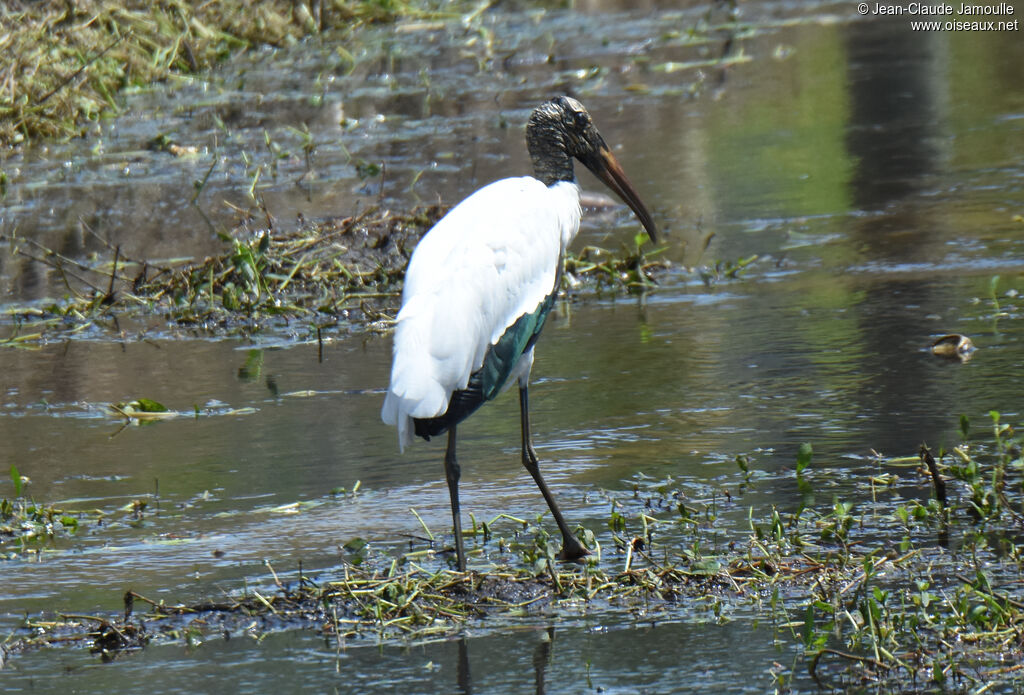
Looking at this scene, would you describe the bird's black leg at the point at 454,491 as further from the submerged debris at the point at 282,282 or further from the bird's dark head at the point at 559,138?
the submerged debris at the point at 282,282

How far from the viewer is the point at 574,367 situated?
694 centimetres

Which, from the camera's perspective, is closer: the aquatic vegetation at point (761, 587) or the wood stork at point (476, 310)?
the aquatic vegetation at point (761, 587)

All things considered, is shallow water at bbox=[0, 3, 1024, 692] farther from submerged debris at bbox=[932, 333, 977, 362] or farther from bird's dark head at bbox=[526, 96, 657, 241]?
bird's dark head at bbox=[526, 96, 657, 241]

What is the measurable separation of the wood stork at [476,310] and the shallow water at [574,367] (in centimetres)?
50

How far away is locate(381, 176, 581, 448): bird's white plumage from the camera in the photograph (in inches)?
180

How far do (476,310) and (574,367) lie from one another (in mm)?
2154

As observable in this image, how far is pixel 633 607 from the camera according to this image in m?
4.34

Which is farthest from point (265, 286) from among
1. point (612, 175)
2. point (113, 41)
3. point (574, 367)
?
point (113, 41)

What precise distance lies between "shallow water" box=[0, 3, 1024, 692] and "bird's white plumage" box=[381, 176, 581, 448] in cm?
61

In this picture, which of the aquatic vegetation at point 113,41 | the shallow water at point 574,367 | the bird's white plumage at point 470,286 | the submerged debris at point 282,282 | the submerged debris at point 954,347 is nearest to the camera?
the shallow water at point 574,367

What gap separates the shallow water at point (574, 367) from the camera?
4238 millimetres

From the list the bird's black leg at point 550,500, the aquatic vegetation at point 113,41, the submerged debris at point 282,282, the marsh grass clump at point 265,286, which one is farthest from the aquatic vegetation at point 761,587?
the aquatic vegetation at point 113,41

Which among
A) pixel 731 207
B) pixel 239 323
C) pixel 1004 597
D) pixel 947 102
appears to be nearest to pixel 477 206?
pixel 1004 597

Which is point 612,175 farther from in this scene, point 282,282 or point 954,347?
point 282,282
